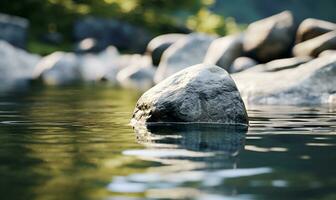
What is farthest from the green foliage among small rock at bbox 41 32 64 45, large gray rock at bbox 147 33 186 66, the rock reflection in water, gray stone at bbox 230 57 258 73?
the rock reflection in water

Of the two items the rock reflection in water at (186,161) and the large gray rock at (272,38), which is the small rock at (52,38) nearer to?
the large gray rock at (272,38)

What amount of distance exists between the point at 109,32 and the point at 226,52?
3138 centimetres

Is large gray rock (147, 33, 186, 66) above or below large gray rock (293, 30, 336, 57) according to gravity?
above

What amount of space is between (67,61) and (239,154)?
98.3 ft

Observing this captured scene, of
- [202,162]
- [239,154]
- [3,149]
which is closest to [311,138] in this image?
[239,154]

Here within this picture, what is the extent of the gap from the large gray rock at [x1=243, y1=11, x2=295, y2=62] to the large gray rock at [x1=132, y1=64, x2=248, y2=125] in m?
15.5

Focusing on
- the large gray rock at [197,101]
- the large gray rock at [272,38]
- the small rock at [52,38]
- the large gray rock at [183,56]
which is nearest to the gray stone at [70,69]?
the large gray rock at [183,56]

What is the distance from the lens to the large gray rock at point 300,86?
42.4 ft

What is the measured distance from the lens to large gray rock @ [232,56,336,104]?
1294 cm

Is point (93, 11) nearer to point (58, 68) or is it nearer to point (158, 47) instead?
point (58, 68)

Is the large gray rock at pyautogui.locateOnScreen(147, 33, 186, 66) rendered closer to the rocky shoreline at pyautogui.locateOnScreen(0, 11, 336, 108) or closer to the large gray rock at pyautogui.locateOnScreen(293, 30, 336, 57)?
the rocky shoreline at pyautogui.locateOnScreen(0, 11, 336, 108)

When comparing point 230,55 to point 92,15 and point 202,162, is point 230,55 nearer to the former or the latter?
point 202,162

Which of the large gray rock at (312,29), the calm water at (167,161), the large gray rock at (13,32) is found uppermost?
the large gray rock at (13,32)

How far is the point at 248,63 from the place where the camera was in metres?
23.7
